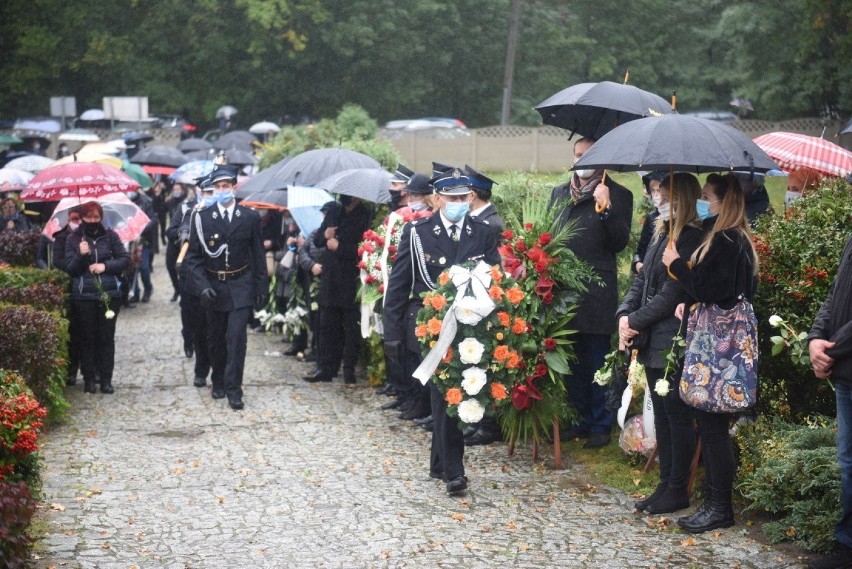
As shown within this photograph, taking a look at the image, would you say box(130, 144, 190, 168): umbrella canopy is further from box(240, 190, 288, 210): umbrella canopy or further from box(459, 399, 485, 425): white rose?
box(459, 399, 485, 425): white rose

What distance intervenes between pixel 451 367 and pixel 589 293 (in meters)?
1.38

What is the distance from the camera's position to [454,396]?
299 inches

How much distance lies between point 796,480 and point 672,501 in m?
0.84

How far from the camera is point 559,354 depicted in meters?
8.17

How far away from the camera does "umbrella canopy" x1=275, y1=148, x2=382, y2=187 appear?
1264 cm

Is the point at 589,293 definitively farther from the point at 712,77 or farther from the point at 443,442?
the point at 712,77

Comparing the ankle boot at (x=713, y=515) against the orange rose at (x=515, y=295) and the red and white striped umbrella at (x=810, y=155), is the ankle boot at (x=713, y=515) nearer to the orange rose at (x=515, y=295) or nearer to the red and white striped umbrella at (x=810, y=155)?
the orange rose at (x=515, y=295)

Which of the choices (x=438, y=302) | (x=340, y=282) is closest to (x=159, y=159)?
(x=340, y=282)

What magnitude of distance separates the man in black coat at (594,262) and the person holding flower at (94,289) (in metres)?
4.97

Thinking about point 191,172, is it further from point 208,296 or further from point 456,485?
point 456,485

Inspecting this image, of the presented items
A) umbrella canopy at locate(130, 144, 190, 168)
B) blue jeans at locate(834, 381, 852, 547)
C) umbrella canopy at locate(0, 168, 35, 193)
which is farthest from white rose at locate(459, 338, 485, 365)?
umbrella canopy at locate(130, 144, 190, 168)

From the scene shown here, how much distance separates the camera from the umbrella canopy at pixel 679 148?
6.34 metres

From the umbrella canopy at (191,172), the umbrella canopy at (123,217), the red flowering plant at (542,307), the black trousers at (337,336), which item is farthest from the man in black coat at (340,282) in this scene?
the umbrella canopy at (191,172)

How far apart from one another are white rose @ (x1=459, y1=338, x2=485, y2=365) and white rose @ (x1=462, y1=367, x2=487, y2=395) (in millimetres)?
76
